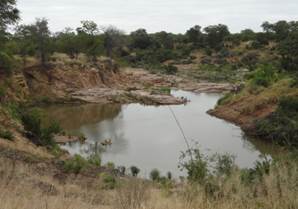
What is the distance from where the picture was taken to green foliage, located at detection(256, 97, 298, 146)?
2503 cm

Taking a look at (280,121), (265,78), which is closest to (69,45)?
(265,78)

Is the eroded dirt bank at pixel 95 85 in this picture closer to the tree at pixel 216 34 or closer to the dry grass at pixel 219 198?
the tree at pixel 216 34

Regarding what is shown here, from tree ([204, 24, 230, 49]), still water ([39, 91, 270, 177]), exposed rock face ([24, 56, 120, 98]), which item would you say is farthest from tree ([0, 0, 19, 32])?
tree ([204, 24, 230, 49])

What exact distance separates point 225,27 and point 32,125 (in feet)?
Answer: 221

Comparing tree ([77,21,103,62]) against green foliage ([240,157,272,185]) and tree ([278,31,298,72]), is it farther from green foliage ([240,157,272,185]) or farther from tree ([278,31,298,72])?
green foliage ([240,157,272,185])

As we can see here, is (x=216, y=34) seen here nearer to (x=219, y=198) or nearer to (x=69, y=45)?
(x=69, y=45)

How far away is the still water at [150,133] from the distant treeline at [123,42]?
304 inches

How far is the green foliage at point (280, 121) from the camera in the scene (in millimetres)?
25031

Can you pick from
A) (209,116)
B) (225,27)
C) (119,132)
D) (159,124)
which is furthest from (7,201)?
(225,27)

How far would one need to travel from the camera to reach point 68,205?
4684 millimetres

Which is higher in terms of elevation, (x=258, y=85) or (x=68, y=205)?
(x=68, y=205)

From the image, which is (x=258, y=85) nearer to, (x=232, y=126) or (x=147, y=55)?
(x=232, y=126)

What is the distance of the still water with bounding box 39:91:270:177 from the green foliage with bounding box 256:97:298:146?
3.34 ft

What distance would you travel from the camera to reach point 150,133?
2827 cm
